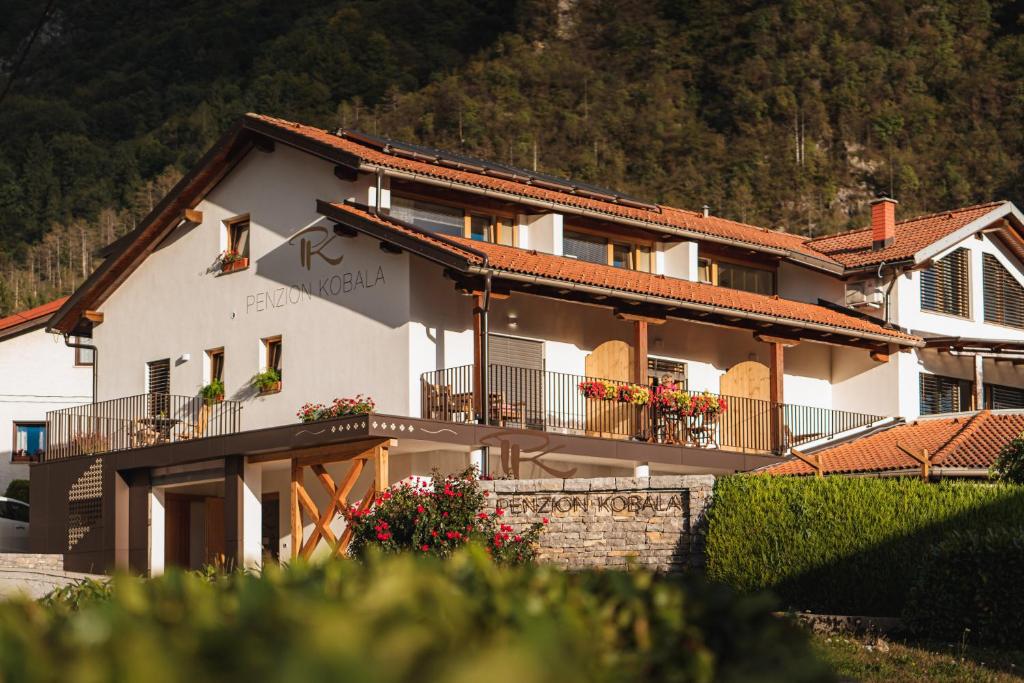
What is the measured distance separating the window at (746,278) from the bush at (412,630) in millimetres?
23317

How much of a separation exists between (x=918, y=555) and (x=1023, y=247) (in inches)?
651

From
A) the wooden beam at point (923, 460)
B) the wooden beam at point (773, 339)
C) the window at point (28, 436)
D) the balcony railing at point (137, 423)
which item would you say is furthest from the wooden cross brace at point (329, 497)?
the window at point (28, 436)

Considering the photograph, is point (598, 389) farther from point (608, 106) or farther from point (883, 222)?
point (608, 106)

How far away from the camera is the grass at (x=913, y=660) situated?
38.8 feet

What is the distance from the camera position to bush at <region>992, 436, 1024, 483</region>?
58.3 feet

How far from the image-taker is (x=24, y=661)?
3.94 meters

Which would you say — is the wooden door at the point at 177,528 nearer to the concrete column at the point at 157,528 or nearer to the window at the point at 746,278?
the concrete column at the point at 157,528

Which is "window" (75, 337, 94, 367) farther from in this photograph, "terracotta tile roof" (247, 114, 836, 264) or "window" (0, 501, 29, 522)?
"terracotta tile roof" (247, 114, 836, 264)

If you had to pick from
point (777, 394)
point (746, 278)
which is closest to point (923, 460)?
point (777, 394)

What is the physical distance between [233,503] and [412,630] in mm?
20152

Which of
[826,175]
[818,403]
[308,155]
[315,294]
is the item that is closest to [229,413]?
[315,294]

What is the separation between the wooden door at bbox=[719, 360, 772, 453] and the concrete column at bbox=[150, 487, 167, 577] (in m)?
9.20

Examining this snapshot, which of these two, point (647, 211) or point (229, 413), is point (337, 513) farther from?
point (647, 211)

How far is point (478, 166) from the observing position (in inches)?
1023
